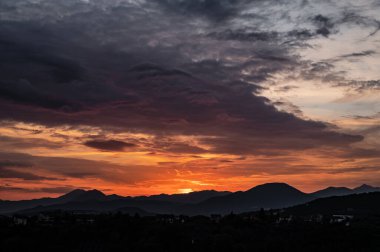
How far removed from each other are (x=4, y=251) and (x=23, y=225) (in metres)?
37.0

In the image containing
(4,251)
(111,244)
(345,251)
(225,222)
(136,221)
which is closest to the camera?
(4,251)

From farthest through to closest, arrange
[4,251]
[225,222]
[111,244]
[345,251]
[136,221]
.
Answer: [225,222] < [136,221] < [111,244] < [345,251] < [4,251]

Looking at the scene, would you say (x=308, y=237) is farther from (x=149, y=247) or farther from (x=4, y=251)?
(x=4, y=251)

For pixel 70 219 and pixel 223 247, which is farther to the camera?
pixel 70 219

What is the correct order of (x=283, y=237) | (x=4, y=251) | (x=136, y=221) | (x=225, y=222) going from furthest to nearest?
1. (x=225, y=222)
2. (x=136, y=221)
3. (x=283, y=237)
4. (x=4, y=251)

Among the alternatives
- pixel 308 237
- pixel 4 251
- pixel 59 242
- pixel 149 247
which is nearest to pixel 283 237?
pixel 308 237

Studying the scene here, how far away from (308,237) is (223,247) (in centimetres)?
2811

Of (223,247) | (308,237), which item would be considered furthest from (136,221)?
(308,237)

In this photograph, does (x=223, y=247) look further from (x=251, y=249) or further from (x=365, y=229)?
(x=365, y=229)

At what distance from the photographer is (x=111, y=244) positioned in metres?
135

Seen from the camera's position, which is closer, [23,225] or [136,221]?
[23,225]

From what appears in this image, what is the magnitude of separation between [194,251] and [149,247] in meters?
11.9

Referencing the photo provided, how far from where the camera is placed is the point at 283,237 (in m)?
147

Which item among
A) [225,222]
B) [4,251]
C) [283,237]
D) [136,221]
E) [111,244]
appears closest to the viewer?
[4,251]
